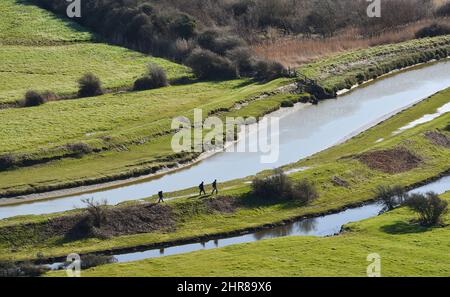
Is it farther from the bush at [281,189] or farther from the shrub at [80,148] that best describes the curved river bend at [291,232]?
the shrub at [80,148]

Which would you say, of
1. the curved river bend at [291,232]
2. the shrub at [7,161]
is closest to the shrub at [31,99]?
the shrub at [7,161]

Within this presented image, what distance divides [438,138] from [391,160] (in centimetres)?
718

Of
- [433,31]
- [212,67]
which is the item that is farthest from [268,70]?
[433,31]

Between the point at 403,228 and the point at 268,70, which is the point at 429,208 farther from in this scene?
the point at 268,70

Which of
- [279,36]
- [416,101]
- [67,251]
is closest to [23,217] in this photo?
[67,251]

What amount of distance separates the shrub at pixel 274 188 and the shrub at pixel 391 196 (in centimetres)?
654

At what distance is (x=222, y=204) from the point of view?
220 ft

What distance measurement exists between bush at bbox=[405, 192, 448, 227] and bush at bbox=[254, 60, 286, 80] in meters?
43.2

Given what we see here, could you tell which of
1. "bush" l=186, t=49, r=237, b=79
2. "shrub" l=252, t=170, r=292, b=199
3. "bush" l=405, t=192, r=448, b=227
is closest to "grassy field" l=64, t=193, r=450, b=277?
"bush" l=405, t=192, r=448, b=227

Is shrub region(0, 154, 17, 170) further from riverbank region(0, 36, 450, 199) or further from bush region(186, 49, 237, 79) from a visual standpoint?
bush region(186, 49, 237, 79)

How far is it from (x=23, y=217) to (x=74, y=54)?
166 ft

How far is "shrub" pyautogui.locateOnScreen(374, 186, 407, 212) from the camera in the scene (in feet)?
219

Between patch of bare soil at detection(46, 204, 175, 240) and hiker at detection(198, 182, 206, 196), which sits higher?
hiker at detection(198, 182, 206, 196)
